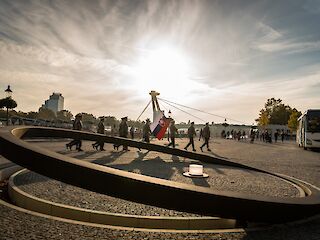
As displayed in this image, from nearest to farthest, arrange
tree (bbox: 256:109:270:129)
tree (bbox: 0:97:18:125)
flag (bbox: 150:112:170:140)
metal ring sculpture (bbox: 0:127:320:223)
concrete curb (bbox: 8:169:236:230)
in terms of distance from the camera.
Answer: metal ring sculpture (bbox: 0:127:320:223)
concrete curb (bbox: 8:169:236:230)
flag (bbox: 150:112:170:140)
tree (bbox: 0:97:18:125)
tree (bbox: 256:109:270:129)

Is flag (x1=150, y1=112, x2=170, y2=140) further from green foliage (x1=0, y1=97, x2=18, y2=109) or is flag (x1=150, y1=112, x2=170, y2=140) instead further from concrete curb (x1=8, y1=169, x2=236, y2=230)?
concrete curb (x1=8, y1=169, x2=236, y2=230)

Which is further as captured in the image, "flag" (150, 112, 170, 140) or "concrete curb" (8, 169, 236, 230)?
"flag" (150, 112, 170, 140)

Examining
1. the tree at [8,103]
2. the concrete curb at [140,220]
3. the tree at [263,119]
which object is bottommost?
the concrete curb at [140,220]

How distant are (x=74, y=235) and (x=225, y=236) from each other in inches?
77.1

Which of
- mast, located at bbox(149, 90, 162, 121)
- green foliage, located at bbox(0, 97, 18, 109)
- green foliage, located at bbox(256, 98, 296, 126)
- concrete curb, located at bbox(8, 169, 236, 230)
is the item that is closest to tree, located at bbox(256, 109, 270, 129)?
green foliage, located at bbox(256, 98, 296, 126)

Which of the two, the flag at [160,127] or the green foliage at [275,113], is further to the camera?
the green foliage at [275,113]

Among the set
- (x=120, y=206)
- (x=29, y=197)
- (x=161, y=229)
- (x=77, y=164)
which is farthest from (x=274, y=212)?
(x=29, y=197)

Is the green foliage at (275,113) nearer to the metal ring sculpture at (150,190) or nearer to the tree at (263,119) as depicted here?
the tree at (263,119)

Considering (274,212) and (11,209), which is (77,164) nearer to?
(11,209)

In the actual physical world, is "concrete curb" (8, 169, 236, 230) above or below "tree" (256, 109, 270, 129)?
below

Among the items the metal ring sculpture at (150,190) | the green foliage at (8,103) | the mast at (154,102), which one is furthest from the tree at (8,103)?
the metal ring sculpture at (150,190)

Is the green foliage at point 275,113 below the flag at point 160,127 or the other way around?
the other way around

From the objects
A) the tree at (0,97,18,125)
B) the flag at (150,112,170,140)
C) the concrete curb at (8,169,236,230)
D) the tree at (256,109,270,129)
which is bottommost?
the concrete curb at (8,169,236,230)

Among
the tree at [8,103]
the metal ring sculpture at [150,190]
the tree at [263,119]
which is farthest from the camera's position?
the tree at [263,119]
